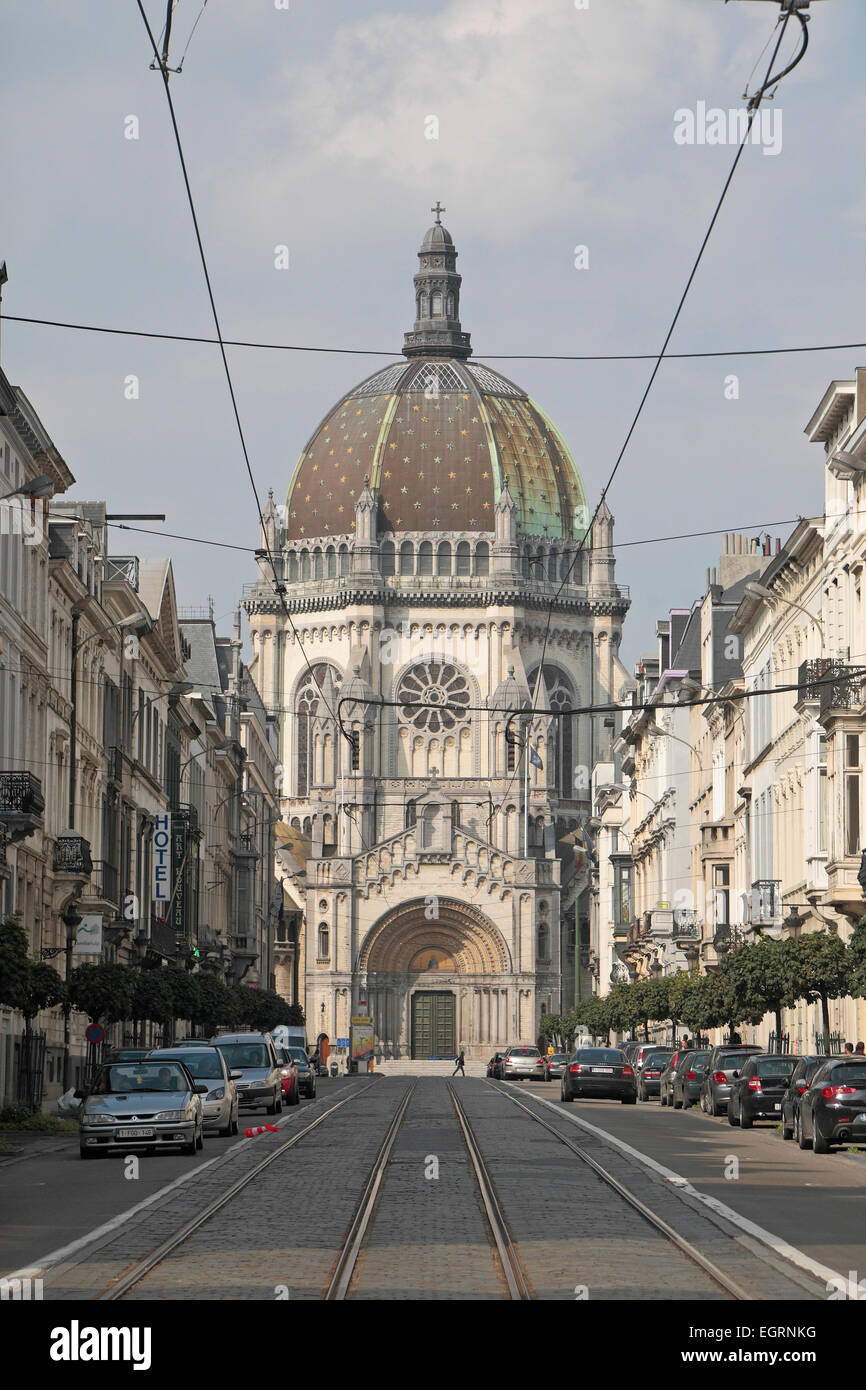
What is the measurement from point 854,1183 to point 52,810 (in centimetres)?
2797

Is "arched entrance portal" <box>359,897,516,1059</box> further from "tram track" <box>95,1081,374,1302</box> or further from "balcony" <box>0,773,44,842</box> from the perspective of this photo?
"tram track" <box>95,1081,374,1302</box>

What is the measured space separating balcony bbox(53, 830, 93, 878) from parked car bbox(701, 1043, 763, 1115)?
44.3 feet

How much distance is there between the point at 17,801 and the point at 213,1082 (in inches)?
307

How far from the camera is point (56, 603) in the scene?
5119cm

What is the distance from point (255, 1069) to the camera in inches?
1721

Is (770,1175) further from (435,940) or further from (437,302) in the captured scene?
(437,302)

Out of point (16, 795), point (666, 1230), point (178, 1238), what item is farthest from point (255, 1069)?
point (178, 1238)

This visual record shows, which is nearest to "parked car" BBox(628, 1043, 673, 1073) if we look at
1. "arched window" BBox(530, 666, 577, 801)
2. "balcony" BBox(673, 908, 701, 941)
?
"balcony" BBox(673, 908, 701, 941)

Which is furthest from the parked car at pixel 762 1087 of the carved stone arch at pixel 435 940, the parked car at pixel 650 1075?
the carved stone arch at pixel 435 940

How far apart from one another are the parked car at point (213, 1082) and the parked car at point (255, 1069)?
6.93m

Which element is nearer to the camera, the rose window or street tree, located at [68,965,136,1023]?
street tree, located at [68,965,136,1023]

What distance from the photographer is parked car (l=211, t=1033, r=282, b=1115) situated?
43.1m

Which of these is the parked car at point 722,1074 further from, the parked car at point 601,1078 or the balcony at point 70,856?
the balcony at point 70,856
